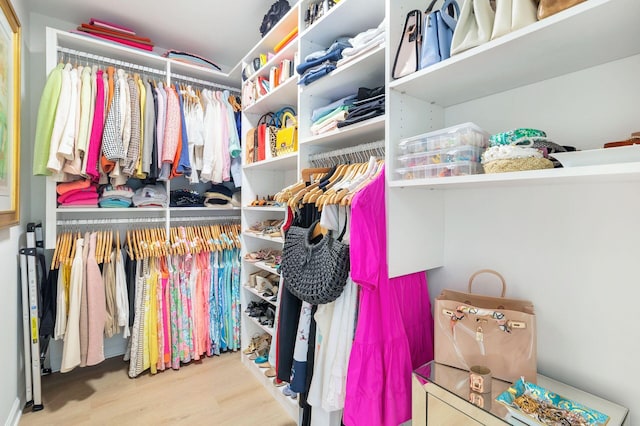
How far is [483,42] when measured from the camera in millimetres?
914

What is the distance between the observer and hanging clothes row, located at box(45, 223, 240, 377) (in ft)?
6.92

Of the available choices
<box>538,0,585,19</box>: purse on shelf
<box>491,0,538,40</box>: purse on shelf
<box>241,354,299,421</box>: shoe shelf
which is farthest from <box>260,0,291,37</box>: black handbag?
<box>241,354,299,421</box>: shoe shelf

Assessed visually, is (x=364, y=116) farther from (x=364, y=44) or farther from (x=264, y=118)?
A: (x=264, y=118)

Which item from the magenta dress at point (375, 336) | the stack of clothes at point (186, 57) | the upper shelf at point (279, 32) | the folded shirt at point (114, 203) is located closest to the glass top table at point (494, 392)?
the magenta dress at point (375, 336)

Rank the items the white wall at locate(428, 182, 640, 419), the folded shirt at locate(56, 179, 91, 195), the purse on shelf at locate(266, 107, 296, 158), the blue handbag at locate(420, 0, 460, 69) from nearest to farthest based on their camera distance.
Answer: the white wall at locate(428, 182, 640, 419) < the blue handbag at locate(420, 0, 460, 69) < the folded shirt at locate(56, 179, 91, 195) < the purse on shelf at locate(266, 107, 296, 158)

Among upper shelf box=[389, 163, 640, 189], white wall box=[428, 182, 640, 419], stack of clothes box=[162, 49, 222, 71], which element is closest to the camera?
upper shelf box=[389, 163, 640, 189]

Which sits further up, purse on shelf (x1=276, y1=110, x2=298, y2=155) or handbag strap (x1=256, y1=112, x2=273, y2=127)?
handbag strap (x1=256, y1=112, x2=273, y2=127)

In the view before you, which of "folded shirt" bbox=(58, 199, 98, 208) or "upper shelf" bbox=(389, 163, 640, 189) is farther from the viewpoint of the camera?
"folded shirt" bbox=(58, 199, 98, 208)

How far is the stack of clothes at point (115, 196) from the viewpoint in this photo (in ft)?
7.50

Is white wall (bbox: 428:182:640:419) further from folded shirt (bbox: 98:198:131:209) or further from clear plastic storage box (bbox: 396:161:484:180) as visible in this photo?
folded shirt (bbox: 98:198:131:209)

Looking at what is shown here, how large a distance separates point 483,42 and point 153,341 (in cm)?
274

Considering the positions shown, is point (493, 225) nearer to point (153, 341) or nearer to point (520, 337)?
point (520, 337)

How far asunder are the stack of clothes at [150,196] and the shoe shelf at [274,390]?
144 centimetres

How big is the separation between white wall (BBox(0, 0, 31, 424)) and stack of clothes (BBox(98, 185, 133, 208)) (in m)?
0.45
